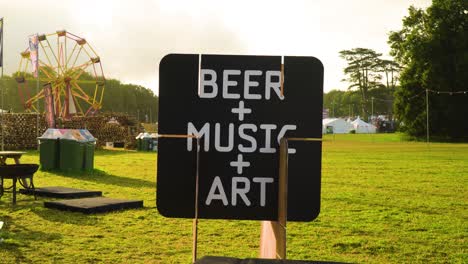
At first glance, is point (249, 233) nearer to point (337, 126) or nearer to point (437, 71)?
point (437, 71)

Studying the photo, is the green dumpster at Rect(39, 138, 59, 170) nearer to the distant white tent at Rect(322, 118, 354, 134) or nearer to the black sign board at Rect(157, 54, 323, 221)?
the black sign board at Rect(157, 54, 323, 221)

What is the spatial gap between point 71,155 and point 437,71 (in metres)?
38.4

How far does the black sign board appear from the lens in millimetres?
2637

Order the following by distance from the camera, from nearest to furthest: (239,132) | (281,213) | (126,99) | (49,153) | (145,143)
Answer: (281,213), (239,132), (49,153), (145,143), (126,99)

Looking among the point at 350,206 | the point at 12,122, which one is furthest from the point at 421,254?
the point at 12,122

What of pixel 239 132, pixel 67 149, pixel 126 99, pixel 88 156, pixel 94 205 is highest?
pixel 126 99

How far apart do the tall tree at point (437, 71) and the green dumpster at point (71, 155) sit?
36.5m

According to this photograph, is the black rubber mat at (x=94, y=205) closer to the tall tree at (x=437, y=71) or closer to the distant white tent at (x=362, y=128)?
the tall tree at (x=437, y=71)

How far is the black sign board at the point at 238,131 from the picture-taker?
2.64 m

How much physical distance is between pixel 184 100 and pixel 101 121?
1396 inches

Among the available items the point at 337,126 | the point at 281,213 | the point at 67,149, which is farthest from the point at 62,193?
the point at 337,126

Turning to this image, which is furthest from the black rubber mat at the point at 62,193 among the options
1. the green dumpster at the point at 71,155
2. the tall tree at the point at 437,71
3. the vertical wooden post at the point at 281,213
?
the tall tree at the point at 437,71

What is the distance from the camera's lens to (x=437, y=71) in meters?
46.5

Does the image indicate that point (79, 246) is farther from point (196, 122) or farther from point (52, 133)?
point (52, 133)
